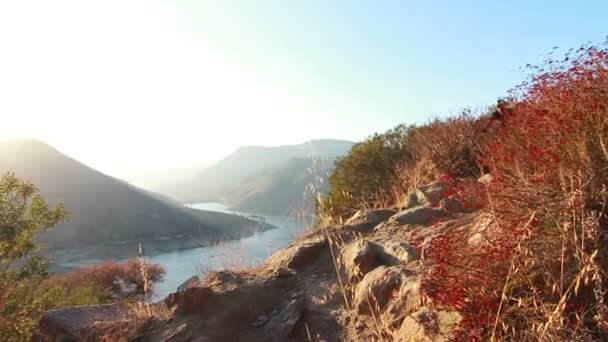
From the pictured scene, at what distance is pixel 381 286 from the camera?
421cm

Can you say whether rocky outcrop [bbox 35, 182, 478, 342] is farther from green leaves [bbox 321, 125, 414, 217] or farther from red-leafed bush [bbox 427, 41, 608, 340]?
green leaves [bbox 321, 125, 414, 217]

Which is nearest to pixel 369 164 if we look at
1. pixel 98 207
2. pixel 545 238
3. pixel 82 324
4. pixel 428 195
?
pixel 428 195

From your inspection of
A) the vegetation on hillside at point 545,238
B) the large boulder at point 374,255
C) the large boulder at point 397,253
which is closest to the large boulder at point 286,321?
the large boulder at point 374,255

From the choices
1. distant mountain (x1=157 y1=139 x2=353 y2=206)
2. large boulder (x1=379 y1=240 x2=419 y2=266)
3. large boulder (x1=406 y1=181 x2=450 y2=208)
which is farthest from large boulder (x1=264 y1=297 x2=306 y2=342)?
distant mountain (x1=157 y1=139 x2=353 y2=206)

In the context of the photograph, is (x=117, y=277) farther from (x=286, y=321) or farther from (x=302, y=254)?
(x=286, y=321)

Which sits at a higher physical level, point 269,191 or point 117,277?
point 269,191

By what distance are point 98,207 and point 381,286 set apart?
293 ft

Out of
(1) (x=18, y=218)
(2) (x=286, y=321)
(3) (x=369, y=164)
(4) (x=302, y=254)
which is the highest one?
(3) (x=369, y=164)

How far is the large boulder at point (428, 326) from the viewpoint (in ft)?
10.2

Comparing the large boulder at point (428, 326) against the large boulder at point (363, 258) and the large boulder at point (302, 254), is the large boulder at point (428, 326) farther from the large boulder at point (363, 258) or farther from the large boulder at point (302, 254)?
the large boulder at point (302, 254)

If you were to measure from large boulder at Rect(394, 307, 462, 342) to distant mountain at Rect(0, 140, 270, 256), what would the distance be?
7057 cm

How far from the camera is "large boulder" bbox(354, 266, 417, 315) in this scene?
411 cm

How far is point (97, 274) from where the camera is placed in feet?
107

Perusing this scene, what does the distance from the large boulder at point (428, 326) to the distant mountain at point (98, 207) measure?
70.6m
